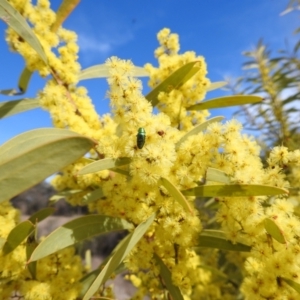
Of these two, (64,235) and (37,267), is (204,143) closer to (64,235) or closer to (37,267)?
(64,235)

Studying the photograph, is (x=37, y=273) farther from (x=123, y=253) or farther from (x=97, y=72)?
(x=97, y=72)

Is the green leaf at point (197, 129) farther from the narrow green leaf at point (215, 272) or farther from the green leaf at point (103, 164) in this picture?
the narrow green leaf at point (215, 272)

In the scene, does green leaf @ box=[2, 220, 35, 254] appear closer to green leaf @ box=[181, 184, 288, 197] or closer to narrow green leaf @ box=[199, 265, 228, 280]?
green leaf @ box=[181, 184, 288, 197]

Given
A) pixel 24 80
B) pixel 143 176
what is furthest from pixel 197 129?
pixel 24 80

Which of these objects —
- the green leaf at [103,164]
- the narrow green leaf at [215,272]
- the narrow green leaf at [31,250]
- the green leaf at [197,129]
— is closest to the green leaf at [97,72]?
the green leaf at [197,129]

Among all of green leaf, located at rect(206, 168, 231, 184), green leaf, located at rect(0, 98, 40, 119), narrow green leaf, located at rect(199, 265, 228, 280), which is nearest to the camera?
green leaf, located at rect(206, 168, 231, 184)

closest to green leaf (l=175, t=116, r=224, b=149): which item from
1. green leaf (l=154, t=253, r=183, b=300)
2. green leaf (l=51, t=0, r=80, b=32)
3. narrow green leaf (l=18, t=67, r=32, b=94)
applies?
green leaf (l=154, t=253, r=183, b=300)

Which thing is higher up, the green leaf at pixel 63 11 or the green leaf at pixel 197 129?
the green leaf at pixel 63 11

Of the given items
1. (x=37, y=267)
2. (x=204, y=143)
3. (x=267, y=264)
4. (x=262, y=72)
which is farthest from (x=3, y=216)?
(x=262, y=72)
